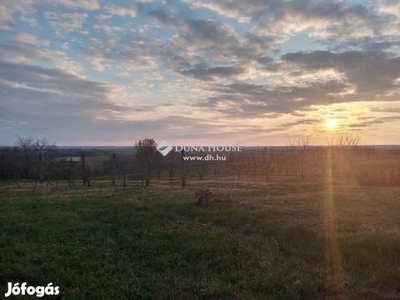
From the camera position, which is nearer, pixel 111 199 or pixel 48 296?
pixel 48 296

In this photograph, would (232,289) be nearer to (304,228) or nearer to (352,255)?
(352,255)

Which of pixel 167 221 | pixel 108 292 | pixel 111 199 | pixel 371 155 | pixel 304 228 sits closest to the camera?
pixel 108 292

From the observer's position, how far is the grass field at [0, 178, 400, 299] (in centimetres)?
490

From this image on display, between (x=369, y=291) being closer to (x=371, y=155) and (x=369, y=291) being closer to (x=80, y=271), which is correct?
(x=80, y=271)

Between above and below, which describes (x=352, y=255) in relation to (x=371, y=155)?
below

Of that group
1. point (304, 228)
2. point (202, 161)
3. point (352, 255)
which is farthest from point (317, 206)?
point (202, 161)

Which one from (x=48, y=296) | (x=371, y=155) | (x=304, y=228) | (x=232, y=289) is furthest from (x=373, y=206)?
(x=371, y=155)

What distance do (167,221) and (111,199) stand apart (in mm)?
4686

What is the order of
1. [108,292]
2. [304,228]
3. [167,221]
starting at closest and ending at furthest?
[108,292] < [304,228] < [167,221]

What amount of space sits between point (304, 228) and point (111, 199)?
821cm

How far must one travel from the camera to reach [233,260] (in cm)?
600

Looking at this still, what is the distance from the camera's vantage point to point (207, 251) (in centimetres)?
652

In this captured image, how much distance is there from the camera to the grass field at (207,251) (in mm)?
4898

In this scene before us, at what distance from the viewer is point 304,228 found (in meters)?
7.75
